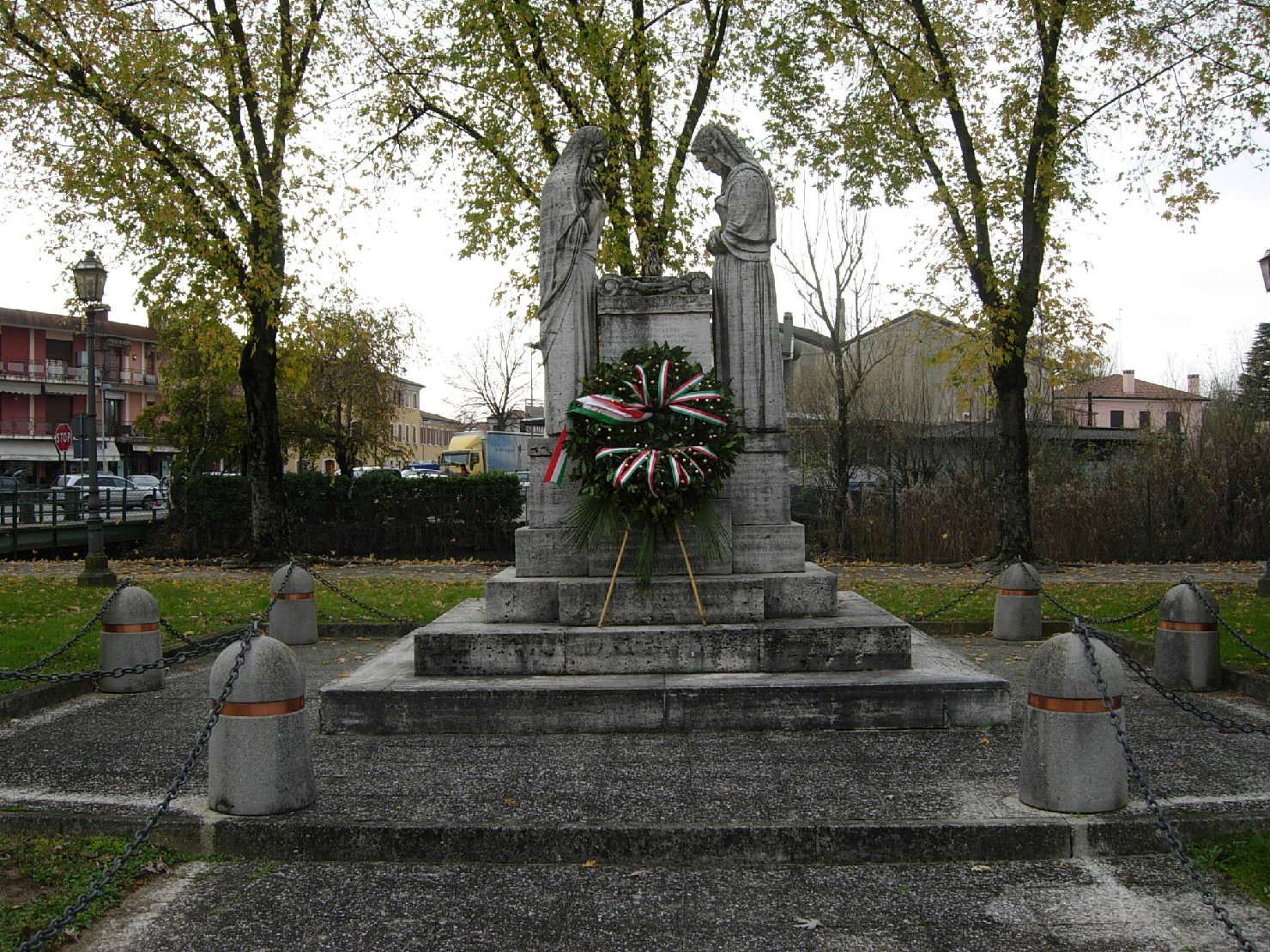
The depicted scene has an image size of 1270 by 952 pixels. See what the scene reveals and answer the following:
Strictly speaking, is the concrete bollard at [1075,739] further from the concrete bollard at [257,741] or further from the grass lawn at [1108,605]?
the grass lawn at [1108,605]

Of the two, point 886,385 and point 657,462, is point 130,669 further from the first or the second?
point 886,385

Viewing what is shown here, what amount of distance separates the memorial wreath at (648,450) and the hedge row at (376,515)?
53.2ft

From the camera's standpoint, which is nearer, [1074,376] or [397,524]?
[1074,376]

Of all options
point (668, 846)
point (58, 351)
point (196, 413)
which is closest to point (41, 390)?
point (58, 351)

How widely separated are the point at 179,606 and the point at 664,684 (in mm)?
9319

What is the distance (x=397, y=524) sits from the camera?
24.4 metres

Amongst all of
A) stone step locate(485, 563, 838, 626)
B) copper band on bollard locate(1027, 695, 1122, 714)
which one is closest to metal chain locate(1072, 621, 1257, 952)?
copper band on bollard locate(1027, 695, 1122, 714)

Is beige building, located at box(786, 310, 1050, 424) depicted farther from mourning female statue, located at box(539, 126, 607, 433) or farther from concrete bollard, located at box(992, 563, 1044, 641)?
mourning female statue, located at box(539, 126, 607, 433)

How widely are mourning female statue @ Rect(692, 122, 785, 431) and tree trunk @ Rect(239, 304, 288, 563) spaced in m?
13.1

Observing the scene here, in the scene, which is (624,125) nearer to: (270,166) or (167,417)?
(270,166)

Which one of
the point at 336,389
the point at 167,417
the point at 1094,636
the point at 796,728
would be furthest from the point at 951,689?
the point at 167,417

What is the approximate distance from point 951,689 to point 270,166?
55.7 ft

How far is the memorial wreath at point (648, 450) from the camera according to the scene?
774 cm

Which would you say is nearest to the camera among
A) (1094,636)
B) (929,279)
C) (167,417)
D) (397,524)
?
(1094,636)
